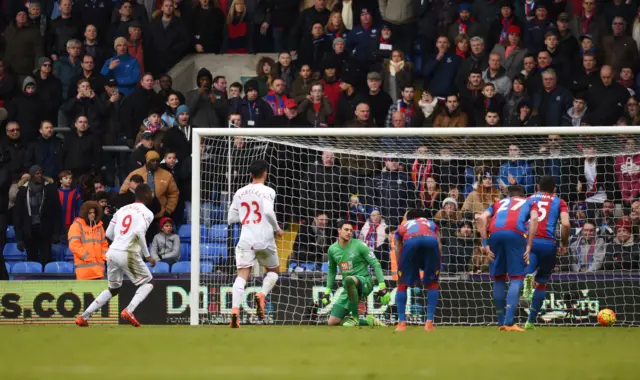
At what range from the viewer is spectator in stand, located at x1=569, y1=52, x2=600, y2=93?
63.7ft

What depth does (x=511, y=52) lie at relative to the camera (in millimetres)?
20250

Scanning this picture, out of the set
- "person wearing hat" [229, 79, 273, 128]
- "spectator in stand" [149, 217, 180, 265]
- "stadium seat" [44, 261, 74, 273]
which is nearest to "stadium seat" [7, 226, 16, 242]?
"stadium seat" [44, 261, 74, 273]

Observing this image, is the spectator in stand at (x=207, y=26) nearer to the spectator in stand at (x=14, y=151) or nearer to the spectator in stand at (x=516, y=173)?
the spectator in stand at (x=14, y=151)

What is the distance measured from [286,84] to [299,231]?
145 inches

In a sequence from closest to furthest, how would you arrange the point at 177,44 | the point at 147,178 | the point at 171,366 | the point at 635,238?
1. the point at 171,366
2. the point at 635,238
3. the point at 147,178
4. the point at 177,44

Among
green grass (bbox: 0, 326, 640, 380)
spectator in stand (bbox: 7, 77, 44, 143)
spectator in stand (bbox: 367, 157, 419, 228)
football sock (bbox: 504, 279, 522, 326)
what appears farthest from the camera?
spectator in stand (bbox: 7, 77, 44, 143)

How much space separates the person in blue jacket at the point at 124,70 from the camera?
20891 millimetres

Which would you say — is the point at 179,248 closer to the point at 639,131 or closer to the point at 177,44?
the point at 177,44

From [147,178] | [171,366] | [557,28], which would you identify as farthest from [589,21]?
[171,366]

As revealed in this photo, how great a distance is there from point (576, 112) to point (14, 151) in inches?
359

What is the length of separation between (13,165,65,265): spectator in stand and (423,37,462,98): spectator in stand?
21.4 feet

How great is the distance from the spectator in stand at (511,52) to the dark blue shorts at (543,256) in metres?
6.03

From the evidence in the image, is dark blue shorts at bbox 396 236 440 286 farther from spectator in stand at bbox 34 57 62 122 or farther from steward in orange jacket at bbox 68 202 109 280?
spectator in stand at bbox 34 57 62 122

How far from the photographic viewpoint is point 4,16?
74.5ft
